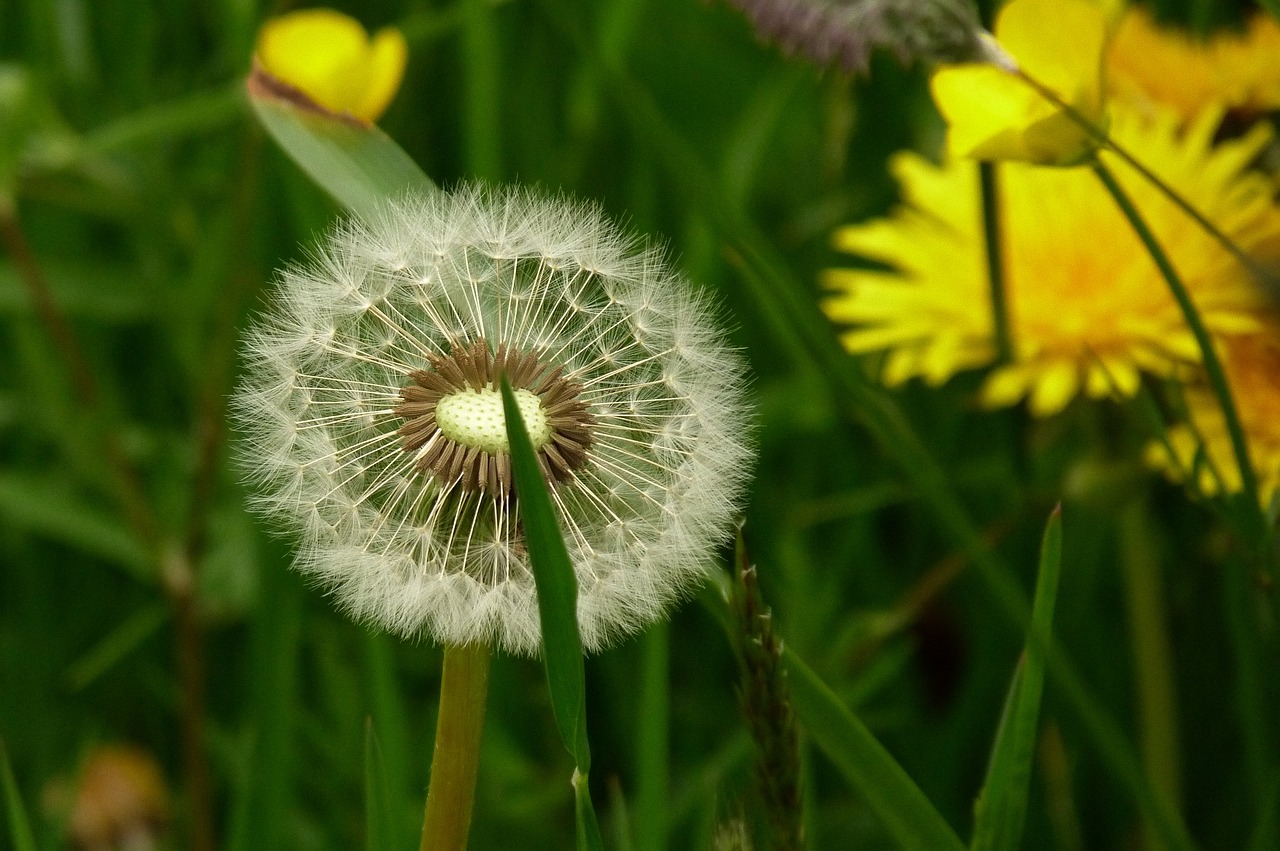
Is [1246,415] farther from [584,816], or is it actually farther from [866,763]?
[584,816]

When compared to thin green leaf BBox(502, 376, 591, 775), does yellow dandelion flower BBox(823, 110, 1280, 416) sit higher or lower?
higher

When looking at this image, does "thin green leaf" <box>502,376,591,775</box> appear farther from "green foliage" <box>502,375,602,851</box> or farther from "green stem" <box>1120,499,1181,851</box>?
"green stem" <box>1120,499,1181,851</box>

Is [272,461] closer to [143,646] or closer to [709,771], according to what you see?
[709,771]

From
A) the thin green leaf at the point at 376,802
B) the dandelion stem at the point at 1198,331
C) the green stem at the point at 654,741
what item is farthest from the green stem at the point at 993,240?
the thin green leaf at the point at 376,802

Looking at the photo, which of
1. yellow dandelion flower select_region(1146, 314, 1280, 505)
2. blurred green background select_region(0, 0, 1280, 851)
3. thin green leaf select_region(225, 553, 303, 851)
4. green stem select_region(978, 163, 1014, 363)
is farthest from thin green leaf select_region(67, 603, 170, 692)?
yellow dandelion flower select_region(1146, 314, 1280, 505)

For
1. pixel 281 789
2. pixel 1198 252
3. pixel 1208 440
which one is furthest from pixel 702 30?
pixel 281 789

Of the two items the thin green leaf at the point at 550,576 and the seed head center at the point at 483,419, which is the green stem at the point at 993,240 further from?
the thin green leaf at the point at 550,576
